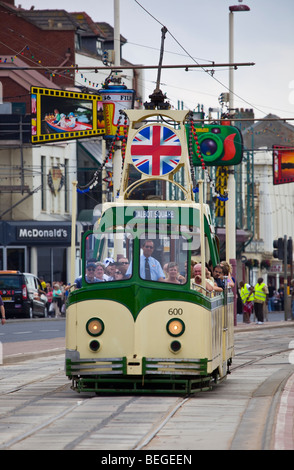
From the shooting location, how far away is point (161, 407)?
13.8 meters

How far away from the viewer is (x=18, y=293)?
46.8 m

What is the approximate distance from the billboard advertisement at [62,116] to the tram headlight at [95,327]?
2254 centimetres

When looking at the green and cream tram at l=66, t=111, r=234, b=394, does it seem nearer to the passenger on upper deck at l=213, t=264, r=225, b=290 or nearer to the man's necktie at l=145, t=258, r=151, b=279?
the man's necktie at l=145, t=258, r=151, b=279

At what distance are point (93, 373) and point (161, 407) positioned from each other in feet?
4.04

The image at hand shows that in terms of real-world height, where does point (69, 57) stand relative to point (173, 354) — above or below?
above

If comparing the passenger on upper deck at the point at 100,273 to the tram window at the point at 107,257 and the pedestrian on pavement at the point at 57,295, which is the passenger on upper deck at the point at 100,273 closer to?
the tram window at the point at 107,257

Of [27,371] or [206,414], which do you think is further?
[27,371]

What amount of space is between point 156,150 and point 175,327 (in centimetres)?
387

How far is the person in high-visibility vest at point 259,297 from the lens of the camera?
141ft

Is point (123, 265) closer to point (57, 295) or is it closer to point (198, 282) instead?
point (198, 282)

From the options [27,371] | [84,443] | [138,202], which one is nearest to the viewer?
[84,443]

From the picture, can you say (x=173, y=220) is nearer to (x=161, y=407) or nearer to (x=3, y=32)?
(x=161, y=407)

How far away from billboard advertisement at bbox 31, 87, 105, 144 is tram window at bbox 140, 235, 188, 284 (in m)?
22.1

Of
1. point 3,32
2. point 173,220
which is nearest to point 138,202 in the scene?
point 173,220
